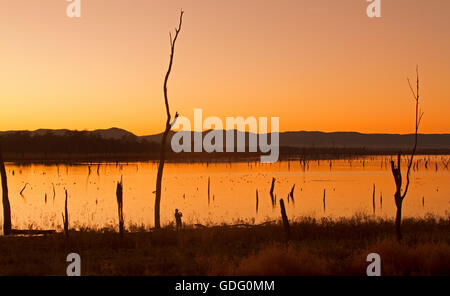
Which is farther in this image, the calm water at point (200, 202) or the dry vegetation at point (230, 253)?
the calm water at point (200, 202)

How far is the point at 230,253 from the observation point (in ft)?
48.0

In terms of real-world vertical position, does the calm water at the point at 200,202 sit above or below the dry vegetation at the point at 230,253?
below

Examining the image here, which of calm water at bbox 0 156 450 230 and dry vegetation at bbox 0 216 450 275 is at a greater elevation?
dry vegetation at bbox 0 216 450 275

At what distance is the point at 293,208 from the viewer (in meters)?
42.8

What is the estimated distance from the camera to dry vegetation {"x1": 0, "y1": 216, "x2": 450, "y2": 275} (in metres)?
11.6

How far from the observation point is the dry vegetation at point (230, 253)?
11578 mm

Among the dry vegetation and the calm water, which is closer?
the dry vegetation

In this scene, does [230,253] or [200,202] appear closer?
[230,253]

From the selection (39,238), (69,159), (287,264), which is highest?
(287,264)

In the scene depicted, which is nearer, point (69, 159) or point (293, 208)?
point (293, 208)

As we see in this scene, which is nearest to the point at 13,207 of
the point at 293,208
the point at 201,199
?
the point at 201,199
